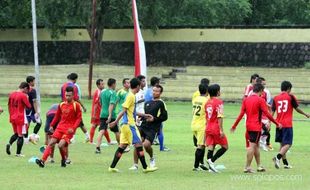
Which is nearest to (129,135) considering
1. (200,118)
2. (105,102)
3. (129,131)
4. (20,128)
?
(129,131)

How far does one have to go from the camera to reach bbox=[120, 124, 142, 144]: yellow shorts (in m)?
15.6

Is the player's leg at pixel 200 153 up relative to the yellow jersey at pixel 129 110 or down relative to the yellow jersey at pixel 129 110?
down

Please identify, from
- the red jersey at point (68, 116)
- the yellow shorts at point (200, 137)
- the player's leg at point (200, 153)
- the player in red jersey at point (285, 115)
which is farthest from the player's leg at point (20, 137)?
the player in red jersey at point (285, 115)

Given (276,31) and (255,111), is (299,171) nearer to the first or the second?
(255,111)

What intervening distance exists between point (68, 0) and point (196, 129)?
112 feet

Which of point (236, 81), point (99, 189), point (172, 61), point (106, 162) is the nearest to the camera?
point (99, 189)

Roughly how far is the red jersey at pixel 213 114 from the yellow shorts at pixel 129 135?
134cm

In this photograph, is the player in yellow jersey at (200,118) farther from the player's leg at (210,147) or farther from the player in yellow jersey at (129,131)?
the player in yellow jersey at (129,131)

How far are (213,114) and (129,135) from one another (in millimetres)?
1602

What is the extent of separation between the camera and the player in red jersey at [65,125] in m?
16.0

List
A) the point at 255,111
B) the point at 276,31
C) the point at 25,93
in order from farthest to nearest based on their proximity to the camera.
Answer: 1. the point at 276,31
2. the point at 25,93
3. the point at 255,111

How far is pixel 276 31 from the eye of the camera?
1928 inches

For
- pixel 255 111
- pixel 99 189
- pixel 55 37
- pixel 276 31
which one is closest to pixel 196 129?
pixel 255 111

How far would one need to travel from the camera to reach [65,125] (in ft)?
52.7
